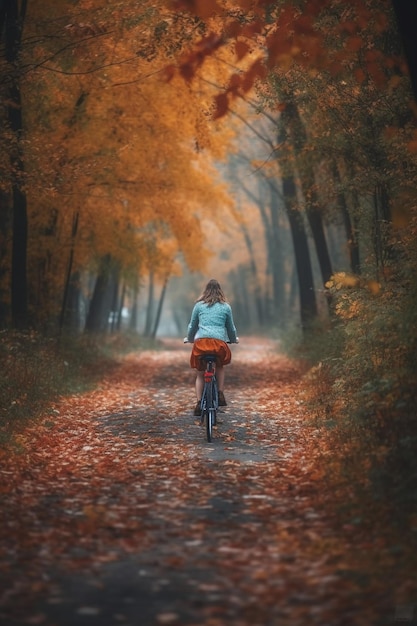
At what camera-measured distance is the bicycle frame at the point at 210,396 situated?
36.7ft

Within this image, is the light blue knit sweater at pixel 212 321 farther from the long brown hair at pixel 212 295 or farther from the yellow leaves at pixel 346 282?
the yellow leaves at pixel 346 282

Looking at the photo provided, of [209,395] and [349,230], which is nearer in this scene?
[209,395]

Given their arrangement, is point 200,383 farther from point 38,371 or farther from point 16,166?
point 16,166

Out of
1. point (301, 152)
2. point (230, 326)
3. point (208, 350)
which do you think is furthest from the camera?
point (301, 152)

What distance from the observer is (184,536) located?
6.70 metres

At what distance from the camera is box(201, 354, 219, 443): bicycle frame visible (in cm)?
1119

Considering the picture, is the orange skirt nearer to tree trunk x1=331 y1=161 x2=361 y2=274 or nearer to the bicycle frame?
the bicycle frame

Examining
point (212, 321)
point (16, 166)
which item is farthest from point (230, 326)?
point (16, 166)

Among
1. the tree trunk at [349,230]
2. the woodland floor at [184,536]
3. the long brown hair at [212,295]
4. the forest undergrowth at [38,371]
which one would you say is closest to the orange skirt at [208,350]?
the long brown hair at [212,295]

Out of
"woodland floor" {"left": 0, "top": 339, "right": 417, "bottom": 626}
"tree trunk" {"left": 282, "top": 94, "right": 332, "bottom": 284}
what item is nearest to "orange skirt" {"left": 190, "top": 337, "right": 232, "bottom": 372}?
"woodland floor" {"left": 0, "top": 339, "right": 417, "bottom": 626}

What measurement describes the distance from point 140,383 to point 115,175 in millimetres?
5440

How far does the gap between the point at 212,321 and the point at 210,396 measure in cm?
124

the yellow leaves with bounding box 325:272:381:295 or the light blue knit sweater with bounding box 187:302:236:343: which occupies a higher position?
the yellow leaves with bounding box 325:272:381:295

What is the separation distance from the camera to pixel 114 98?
19.0 metres
